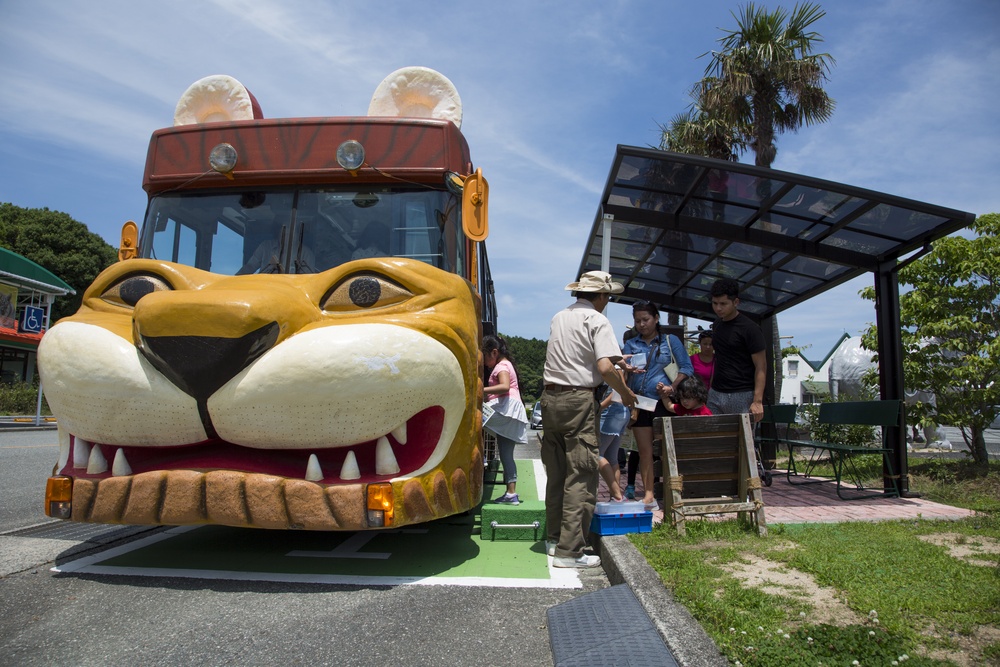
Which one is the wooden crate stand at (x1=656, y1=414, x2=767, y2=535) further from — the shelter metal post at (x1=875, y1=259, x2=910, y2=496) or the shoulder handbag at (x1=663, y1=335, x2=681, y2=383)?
the shelter metal post at (x1=875, y1=259, x2=910, y2=496)

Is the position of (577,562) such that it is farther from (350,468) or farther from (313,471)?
(313,471)

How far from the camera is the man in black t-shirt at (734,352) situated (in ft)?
17.2

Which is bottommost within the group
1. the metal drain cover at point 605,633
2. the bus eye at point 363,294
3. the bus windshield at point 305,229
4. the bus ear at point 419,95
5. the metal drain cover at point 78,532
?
the metal drain cover at point 78,532

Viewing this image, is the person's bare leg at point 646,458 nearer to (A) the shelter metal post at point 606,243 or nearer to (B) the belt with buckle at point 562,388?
(B) the belt with buckle at point 562,388

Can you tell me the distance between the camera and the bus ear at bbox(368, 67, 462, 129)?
5078 mm

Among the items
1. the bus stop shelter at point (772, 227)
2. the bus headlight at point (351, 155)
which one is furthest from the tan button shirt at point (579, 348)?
the bus stop shelter at point (772, 227)

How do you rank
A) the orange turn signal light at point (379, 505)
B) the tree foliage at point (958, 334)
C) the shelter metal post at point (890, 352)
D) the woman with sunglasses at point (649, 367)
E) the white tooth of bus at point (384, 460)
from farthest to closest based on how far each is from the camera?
the tree foliage at point (958, 334), the shelter metal post at point (890, 352), the woman with sunglasses at point (649, 367), the white tooth of bus at point (384, 460), the orange turn signal light at point (379, 505)

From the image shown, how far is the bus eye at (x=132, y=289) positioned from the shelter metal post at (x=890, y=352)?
642 centimetres

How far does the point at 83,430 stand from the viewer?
3598 millimetres

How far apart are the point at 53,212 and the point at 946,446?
39.0 metres

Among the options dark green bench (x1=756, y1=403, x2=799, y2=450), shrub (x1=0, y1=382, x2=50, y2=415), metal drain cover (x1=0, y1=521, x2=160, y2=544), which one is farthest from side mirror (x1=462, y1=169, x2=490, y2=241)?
shrub (x1=0, y1=382, x2=50, y2=415)

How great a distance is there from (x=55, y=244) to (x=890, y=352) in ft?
122

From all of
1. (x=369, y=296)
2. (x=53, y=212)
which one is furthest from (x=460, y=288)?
(x=53, y=212)

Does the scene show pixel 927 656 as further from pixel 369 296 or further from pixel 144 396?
pixel 144 396
